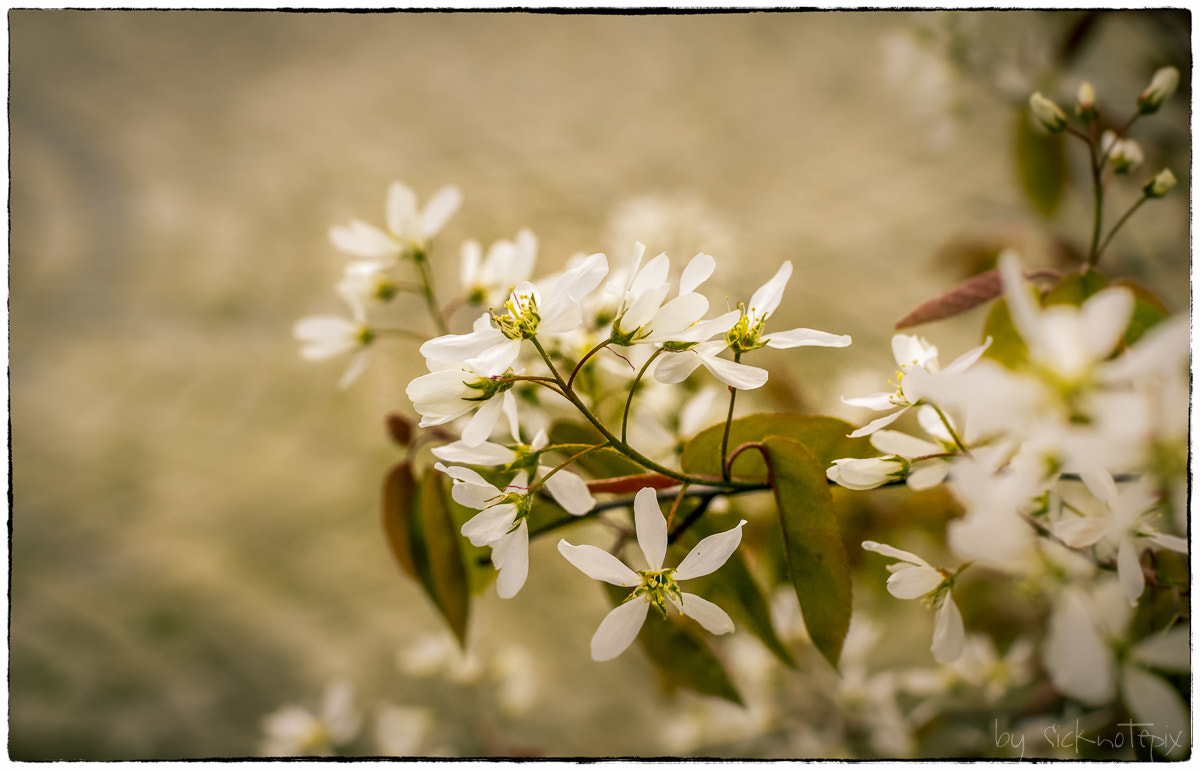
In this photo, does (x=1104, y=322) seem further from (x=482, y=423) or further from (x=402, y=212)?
(x=402, y=212)

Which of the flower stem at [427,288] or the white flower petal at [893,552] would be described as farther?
the flower stem at [427,288]

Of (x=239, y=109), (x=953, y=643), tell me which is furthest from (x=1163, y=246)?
(x=239, y=109)

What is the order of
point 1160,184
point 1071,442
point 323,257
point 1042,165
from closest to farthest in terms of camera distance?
point 1071,442, point 1160,184, point 1042,165, point 323,257

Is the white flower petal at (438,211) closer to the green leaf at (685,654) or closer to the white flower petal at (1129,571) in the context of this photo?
the green leaf at (685,654)

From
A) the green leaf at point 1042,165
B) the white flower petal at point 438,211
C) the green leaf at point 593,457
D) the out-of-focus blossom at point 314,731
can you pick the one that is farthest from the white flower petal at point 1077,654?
the out-of-focus blossom at point 314,731

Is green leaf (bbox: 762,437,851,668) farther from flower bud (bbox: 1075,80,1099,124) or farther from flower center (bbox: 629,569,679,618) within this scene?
flower bud (bbox: 1075,80,1099,124)

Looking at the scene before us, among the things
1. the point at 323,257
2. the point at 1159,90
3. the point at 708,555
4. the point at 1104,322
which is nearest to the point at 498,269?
the point at 708,555
